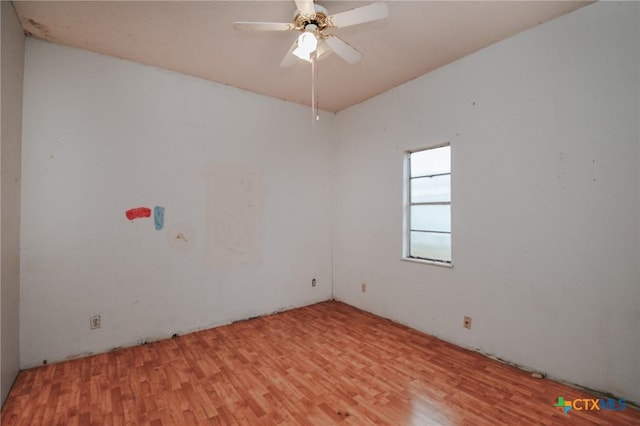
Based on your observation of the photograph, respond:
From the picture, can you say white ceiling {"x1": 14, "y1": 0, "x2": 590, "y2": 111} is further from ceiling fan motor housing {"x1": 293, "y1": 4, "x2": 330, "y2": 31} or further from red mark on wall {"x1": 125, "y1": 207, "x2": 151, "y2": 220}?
red mark on wall {"x1": 125, "y1": 207, "x2": 151, "y2": 220}

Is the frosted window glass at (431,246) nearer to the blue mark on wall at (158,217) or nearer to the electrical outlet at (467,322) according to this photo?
the electrical outlet at (467,322)

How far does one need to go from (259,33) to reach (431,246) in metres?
2.74

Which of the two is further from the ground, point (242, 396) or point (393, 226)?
point (393, 226)

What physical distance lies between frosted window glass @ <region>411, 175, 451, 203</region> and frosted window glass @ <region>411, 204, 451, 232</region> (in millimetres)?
90

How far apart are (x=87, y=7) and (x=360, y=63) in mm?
2316

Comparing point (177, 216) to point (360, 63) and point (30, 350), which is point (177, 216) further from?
point (360, 63)

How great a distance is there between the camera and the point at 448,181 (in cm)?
317

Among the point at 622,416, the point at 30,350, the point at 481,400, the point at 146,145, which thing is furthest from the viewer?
the point at 146,145

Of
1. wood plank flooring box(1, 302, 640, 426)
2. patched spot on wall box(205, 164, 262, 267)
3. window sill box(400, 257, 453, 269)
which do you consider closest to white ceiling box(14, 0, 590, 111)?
patched spot on wall box(205, 164, 262, 267)

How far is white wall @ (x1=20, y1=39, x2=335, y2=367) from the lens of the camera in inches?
101

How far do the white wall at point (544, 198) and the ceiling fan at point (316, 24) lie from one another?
54.5 inches

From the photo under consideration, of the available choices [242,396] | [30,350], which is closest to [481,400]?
[242,396]

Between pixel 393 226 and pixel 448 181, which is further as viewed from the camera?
pixel 393 226

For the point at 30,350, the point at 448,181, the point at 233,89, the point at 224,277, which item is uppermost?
the point at 233,89
